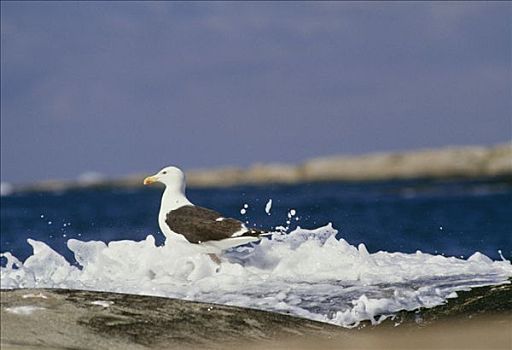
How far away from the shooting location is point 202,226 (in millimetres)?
13484

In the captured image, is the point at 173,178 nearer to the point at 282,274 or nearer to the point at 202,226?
the point at 202,226

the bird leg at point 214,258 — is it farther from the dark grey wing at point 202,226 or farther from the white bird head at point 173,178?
the white bird head at point 173,178

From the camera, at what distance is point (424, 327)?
413 inches

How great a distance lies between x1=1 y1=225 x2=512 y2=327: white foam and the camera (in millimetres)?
11469

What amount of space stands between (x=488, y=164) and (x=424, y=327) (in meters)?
110

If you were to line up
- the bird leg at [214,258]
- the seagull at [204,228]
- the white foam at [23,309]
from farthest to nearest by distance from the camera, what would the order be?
the bird leg at [214,258]
the seagull at [204,228]
the white foam at [23,309]

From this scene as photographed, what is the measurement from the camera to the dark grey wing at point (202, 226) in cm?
1336

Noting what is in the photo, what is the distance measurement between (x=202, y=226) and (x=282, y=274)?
3.46 feet

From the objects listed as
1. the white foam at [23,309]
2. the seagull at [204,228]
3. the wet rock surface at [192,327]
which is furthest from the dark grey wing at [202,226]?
the white foam at [23,309]

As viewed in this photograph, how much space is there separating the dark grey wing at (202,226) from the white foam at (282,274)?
0.59 ft

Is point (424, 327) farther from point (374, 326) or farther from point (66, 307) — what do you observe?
point (66, 307)

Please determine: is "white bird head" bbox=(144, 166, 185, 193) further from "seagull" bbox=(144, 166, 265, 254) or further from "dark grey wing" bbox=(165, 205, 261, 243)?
"dark grey wing" bbox=(165, 205, 261, 243)

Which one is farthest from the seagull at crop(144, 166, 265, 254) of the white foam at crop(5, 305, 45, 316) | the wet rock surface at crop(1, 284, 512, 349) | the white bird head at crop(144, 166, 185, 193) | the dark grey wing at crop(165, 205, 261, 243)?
the white foam at crop(5, 305, 45, 316)

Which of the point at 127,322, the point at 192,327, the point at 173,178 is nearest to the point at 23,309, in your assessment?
the point at 127,322
